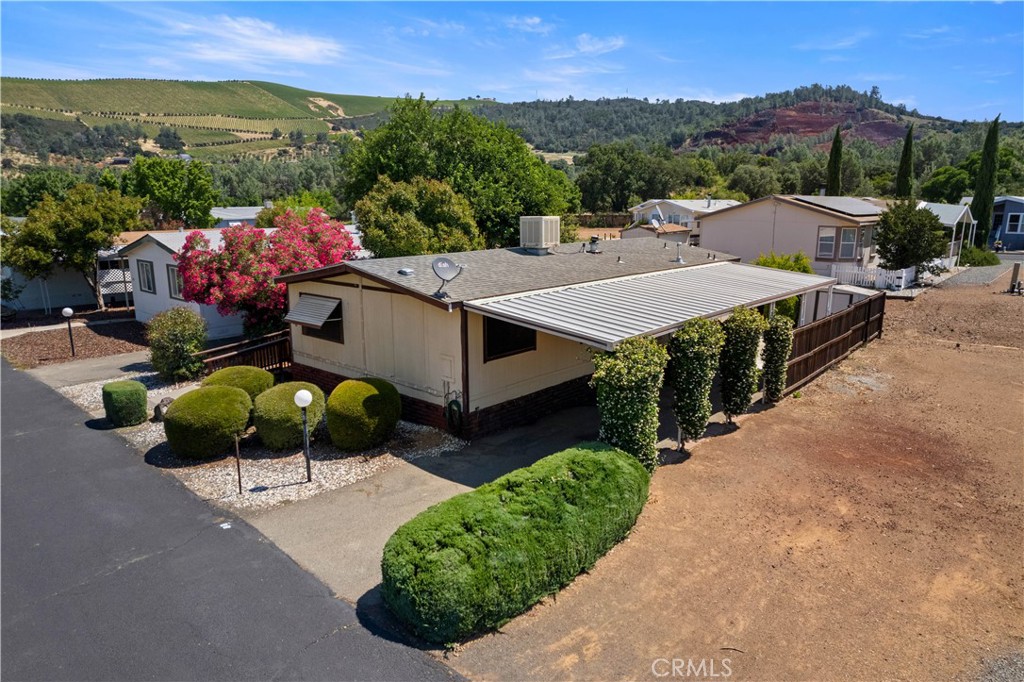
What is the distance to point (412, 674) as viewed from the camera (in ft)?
17.7

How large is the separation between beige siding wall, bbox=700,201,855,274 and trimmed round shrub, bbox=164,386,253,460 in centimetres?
2638

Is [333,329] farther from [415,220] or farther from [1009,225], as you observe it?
[1009,225]

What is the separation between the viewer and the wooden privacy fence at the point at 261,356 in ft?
48.4

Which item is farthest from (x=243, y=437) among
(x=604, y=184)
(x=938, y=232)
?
(x=604, y=184)

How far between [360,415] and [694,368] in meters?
5.62

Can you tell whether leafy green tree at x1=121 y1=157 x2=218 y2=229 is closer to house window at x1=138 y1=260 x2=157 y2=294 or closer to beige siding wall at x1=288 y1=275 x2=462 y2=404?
house window at x1=138 y1=260 x2=157 y2=294

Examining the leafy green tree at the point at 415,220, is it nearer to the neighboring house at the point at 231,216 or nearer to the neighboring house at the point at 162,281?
the neighboring house at the point at 162,281

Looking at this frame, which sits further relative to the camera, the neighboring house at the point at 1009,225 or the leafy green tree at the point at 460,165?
the neighboring house at the point at 1009,225

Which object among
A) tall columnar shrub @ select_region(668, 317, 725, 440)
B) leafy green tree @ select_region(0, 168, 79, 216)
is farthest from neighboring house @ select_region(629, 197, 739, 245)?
leafy green tree @ select_region(0, 168, 79, 216)

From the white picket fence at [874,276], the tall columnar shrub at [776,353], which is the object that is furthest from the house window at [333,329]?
the white picket fence at [874,276]

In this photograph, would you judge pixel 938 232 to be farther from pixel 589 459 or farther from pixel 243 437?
pixel 243 437

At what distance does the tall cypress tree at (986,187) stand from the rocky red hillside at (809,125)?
438ft

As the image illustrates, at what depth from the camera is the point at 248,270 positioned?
614 inches

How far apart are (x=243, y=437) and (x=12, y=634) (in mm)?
5289
